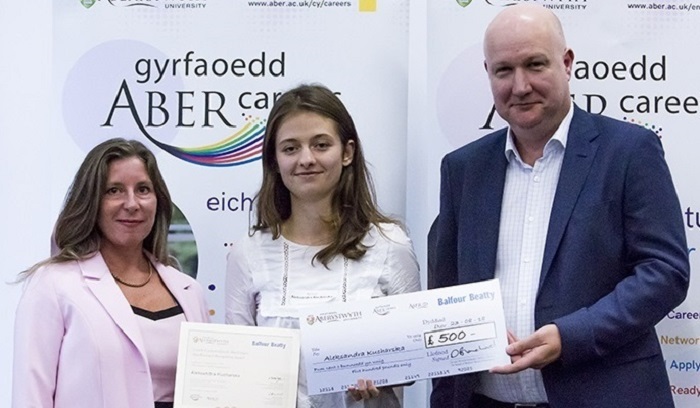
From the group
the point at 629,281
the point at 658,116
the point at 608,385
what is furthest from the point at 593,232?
the point at 658,116

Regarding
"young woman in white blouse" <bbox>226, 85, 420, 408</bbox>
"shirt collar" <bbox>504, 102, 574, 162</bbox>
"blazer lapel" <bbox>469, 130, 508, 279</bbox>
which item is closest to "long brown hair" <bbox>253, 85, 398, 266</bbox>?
"young woman in white blouse" <bbox>226, 85, 420, 408</bbox>

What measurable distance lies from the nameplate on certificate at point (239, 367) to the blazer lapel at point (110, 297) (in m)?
0.16

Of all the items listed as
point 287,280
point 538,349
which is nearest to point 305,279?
point 287,280

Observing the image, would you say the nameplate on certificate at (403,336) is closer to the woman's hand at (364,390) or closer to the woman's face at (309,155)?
the woman's hand at (364,390)

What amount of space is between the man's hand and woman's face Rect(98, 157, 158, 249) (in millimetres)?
1228

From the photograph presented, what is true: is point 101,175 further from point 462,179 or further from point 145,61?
point 462,179

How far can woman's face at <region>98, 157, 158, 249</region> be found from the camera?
2.71 m

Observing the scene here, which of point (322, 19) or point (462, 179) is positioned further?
point (322, 19)

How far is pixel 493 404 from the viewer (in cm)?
250

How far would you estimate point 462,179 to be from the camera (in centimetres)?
265

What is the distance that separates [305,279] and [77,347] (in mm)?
708

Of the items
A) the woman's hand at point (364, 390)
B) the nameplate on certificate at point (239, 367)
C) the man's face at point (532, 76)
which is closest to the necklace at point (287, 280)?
the nameplate on certificate at point (239, 367)

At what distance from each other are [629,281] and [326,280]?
91 cm

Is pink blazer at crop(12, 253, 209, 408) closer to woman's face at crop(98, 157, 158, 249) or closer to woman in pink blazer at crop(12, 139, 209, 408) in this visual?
woman in pink blazer at crop(12, 139, 209, 408)
